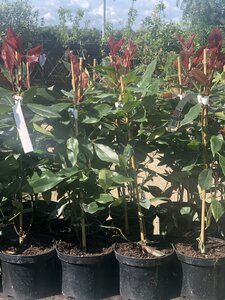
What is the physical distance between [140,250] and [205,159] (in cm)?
66

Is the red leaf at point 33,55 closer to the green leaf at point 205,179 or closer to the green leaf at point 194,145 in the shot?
the green leaf at point 194,145

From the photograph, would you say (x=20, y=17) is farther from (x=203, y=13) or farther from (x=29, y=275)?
(x=29, y=275)

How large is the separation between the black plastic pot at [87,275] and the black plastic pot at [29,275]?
0.28 feet

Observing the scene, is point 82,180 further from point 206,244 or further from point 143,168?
point 206,244

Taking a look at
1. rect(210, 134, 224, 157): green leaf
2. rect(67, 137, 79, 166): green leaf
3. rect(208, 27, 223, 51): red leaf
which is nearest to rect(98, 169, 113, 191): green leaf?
rect(67, 137, 79, 166): green leaf

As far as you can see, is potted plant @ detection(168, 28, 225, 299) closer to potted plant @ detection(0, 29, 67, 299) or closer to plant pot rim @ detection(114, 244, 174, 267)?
plant pot rim @ detection(114, 244, 174, 267)

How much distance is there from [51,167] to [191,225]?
0.99 metres

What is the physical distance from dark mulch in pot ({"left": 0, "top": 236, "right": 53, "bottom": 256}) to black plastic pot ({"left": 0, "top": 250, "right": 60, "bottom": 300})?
0.06 metres

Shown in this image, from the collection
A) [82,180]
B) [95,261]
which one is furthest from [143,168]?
[95,261]

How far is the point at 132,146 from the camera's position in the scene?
274cm

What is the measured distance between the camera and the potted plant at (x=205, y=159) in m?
2.61

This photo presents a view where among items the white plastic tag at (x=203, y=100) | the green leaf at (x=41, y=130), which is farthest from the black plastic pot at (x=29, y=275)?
the white plastic tag at (x=203, y=100)

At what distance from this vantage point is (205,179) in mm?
2602

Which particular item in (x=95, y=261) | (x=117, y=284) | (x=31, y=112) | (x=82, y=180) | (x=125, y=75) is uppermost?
(x=125, y=75)
